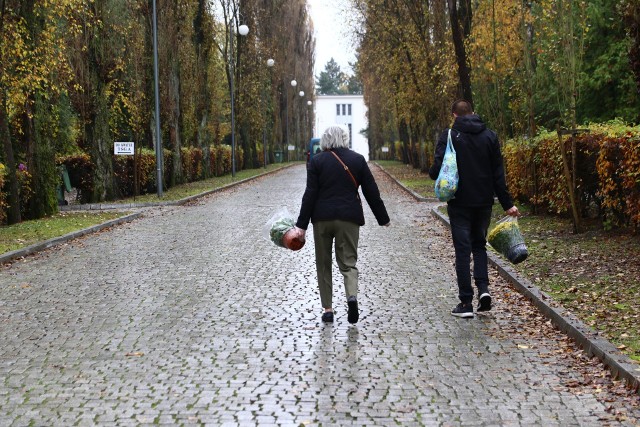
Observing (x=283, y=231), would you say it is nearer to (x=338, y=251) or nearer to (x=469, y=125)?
(x=338, y=251)

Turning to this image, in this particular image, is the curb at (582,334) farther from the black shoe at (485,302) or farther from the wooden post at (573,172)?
the wooden post at (573,172)

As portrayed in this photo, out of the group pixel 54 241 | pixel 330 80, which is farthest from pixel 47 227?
pixel 330 80

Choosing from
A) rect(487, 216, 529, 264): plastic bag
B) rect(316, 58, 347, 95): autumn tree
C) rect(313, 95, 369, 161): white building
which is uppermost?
rect(316, 58, 347, 95): autumn tree

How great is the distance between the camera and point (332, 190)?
26.3ft

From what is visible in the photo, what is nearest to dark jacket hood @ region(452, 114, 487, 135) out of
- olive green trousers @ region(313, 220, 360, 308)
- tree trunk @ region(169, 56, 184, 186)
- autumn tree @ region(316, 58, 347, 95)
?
olive green trousers @ region(313, 220, 360, 308)

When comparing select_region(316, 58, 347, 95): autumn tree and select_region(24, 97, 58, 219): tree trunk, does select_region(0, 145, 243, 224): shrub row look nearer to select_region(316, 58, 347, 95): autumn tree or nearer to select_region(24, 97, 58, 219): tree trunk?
select_region(24, 97, 58, 219): tree trunk

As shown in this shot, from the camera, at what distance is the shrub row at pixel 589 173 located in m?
12.3

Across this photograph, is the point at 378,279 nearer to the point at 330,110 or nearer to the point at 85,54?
the point at 85,54

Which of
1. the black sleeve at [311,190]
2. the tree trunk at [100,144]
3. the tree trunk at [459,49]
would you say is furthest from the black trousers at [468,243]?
the tree trunk at [100,144]

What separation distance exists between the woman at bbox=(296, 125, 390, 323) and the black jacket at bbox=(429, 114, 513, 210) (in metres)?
0.78

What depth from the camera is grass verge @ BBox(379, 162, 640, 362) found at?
768cm

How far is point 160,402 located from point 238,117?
153 ft

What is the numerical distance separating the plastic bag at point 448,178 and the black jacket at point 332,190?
0.62 metres

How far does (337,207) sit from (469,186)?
127 cm
